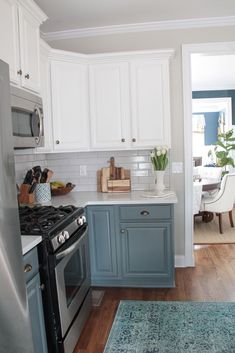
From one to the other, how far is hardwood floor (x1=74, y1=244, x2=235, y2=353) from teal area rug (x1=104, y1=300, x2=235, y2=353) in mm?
90

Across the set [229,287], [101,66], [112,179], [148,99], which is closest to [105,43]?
[101,66]

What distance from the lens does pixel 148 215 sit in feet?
9.53

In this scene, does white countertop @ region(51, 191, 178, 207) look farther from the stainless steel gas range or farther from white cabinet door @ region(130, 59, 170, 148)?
white cabinet door @ region(130, 59, 170, 148)

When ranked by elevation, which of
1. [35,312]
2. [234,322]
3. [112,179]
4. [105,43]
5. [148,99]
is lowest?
[234,322]

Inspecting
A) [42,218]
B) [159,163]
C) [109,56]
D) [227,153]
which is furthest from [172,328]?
[227,153]

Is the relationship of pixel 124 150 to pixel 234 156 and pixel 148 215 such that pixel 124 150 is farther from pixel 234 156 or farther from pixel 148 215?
pixel 234 156

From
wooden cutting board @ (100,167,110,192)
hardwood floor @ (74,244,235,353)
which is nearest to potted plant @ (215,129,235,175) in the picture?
hardwood floor @ (74,244,235,353)

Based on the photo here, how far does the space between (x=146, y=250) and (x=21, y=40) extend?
2008 mm

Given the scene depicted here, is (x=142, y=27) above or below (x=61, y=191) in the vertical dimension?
above

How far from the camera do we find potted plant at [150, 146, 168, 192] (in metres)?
3.08

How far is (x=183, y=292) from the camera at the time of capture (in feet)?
9.70

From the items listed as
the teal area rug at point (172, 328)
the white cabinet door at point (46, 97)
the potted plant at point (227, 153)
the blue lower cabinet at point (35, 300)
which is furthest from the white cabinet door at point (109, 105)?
the potted plant at point (227, 153)

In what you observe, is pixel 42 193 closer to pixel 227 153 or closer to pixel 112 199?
pixel 112 199

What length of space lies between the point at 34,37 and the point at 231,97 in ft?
19.1
